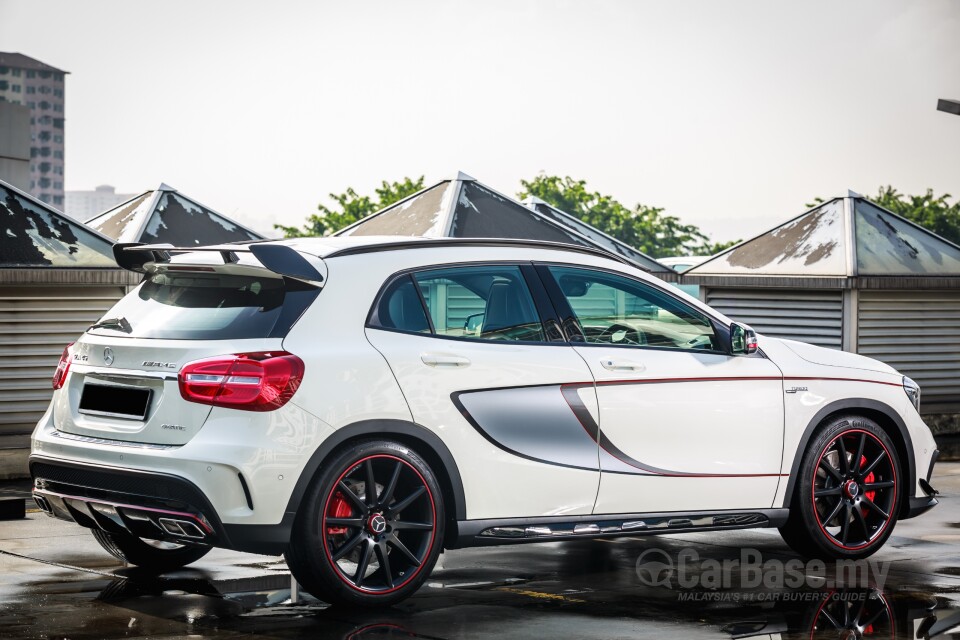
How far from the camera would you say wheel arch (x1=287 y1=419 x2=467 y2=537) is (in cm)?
606

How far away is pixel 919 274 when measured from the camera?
1558cm

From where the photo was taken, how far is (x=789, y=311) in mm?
15758

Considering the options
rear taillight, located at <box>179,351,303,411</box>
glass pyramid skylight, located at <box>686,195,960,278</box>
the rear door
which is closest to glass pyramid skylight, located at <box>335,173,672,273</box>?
glass pyramid skylight, located at <box>686,195,960,278</box>

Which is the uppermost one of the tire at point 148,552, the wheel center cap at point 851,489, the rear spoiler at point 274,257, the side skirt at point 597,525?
the rear spoiler at point 274,257

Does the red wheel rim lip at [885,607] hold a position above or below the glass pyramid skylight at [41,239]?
below

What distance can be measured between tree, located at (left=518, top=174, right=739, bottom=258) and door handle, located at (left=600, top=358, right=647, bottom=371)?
11776 cm

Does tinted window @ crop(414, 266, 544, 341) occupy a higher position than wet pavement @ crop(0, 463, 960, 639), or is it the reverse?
tinted window @ crop(414, 266, 544, 341)

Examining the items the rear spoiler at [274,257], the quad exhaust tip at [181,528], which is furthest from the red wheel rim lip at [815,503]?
the quad exhaust tip at [181,528]

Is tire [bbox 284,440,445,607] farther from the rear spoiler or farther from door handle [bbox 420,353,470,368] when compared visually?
the rear spoiler

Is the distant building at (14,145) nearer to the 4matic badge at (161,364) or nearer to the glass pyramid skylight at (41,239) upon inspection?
the glass pyramid skylight at (41,239)

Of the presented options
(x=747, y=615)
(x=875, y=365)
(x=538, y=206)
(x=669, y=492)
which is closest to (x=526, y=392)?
(x=669, y=492)

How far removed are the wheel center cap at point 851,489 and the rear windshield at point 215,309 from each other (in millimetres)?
3276

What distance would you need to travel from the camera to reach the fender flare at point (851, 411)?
759cm

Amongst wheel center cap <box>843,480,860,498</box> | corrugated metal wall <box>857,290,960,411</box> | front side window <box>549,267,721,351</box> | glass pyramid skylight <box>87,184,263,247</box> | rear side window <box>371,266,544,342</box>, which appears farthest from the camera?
glass pyramid skylight <box>87,184,263,247</box>
